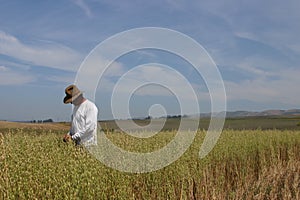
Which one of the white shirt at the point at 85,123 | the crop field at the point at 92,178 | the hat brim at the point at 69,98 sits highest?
the hat brim at the point at 69,98

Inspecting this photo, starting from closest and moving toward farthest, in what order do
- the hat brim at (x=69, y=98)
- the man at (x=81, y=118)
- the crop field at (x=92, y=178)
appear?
the crop field at (x=92, y=178)
the man at (x=81, y=118)
the hat brim at (x=69, y=98)

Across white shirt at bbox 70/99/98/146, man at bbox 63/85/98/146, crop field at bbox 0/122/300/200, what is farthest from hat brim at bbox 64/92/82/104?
crop field at bbox 0/122/300/200

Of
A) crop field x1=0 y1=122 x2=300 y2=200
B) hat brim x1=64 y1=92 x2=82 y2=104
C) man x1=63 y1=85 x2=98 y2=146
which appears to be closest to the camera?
crop field x1=0 y1=122 x2=300 y2=200

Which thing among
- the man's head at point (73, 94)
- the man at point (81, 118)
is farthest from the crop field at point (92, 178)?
the man's head at point (73, 94)

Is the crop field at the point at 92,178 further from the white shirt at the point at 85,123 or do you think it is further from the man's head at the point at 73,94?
the man's head at the point at 73,94

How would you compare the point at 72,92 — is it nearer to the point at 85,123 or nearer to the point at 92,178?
the point at 85,123

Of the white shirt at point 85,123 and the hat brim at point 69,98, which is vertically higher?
the hat brim at point 69,98

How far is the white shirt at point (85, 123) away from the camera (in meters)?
4.62

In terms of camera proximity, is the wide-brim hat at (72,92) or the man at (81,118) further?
the wide-brim hat at (72,92)

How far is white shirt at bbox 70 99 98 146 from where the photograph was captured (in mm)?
4625

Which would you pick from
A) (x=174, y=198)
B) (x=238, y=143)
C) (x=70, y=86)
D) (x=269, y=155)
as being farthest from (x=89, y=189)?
(x=269, y=155)

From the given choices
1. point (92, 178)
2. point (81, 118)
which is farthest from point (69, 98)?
point (92, 178)

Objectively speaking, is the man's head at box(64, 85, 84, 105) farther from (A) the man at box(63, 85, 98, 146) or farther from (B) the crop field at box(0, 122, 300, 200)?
(B) the crop field at box(0, 122, 300, 200)

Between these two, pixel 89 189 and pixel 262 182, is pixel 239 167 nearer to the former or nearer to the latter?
pixel 262 182
